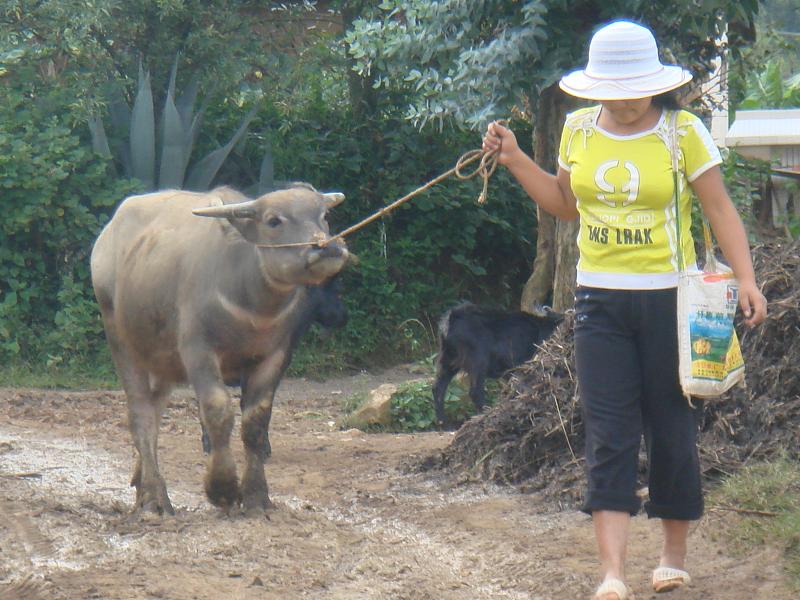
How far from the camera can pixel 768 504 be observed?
16.5 feet

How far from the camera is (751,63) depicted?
397 inches

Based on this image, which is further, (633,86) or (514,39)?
(514,39)

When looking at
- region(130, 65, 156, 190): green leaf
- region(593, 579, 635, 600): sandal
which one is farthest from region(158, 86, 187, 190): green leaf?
region(593, 579, 635, 600): sandal

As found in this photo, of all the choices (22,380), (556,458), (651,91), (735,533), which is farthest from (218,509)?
(22,380)

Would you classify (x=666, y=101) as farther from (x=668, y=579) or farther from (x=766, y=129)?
(x=766, y=129)

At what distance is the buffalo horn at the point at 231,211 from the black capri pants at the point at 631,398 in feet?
6.67

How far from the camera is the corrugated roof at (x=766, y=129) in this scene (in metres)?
15.8

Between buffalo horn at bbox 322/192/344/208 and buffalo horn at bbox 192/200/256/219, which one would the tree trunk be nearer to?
buffalo horn at bbox 322/192/344/208

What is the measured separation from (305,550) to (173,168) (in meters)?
6.63

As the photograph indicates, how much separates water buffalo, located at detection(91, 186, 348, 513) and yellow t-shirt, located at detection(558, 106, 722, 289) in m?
1.57

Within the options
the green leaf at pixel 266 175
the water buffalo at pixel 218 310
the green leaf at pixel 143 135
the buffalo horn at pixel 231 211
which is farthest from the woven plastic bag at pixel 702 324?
the green leaf at pixel 143 135

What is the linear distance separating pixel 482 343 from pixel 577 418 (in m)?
3.19

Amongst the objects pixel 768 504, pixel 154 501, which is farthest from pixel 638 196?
pixel 154 501

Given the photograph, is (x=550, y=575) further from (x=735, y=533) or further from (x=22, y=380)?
(x=22, y=380)
